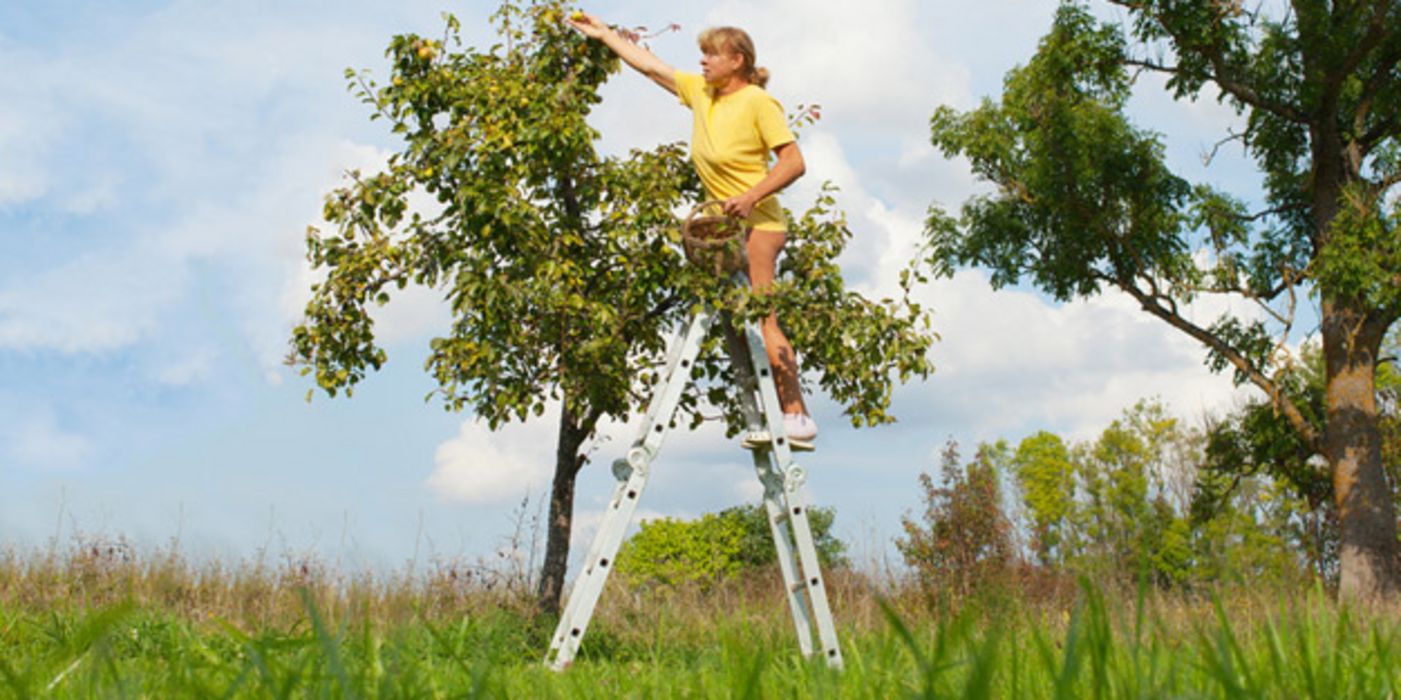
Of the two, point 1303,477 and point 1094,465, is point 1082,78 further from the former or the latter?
point 1094,465

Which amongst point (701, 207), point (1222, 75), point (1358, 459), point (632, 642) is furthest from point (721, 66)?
point (1358, 459)

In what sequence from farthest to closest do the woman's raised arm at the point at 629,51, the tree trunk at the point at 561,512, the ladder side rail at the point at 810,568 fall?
the tree trunk at the point at 561,512, the woman's raised arm at the point at 629,51, the ladder side rail at the point at 810,568

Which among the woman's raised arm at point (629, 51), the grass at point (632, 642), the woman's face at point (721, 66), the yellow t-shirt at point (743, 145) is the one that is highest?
the woman's raised arm at point (629, 51)

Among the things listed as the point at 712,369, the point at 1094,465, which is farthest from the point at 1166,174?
the point at 1094,465

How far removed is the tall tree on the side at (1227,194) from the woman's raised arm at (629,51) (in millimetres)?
9897

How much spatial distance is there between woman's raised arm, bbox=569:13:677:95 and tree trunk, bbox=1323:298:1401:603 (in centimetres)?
1156

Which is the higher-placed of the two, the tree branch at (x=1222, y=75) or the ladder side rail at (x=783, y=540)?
the tree branch at (x=1222, y=75)

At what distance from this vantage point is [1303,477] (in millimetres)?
18266

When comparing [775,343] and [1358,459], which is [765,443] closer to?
[775,343]

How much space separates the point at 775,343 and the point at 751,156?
3.07 ft

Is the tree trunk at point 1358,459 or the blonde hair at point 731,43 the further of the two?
the tree trunk at point 1358,459

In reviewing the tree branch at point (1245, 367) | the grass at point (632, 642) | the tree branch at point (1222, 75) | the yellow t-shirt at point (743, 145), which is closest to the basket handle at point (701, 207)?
the yellow t-shirt at point (743, 145)

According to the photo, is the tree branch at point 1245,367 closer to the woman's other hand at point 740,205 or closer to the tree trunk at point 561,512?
the tree trunk at point 561,512

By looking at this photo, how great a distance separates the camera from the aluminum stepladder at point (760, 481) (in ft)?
18.0
